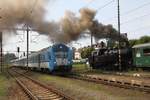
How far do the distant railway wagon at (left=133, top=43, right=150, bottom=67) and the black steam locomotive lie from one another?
2.18 metres

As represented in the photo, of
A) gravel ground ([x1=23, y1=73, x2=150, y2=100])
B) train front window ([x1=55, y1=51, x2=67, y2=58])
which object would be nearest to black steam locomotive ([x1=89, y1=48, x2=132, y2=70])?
train front window ([x1=55, y1=51, x2=67, y2=58])

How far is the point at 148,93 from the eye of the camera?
15992 millimetres

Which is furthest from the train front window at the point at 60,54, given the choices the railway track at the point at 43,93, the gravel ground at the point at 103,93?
the gravel ground at the point at 103,93

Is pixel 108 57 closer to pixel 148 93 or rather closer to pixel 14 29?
pixel 14 29

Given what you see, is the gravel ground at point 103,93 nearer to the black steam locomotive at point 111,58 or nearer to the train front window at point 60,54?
the train front window at point 60,54

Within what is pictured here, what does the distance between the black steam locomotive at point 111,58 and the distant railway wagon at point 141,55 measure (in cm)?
218

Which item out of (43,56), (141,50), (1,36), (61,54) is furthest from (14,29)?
Result: (141,50)

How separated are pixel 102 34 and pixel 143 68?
8697 millimetres

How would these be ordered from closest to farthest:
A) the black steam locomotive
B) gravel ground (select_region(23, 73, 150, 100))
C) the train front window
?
gravel ground (select_region(23, 73, 150, 100))
the train front window
the black steam locomotive

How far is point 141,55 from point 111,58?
5769 millimetres

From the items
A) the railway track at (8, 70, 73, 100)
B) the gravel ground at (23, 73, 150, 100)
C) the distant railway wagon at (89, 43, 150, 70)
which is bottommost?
the railway track at (8, 70, 73, 100)

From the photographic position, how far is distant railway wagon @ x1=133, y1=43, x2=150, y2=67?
33.9 metres

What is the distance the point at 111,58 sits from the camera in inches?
1597

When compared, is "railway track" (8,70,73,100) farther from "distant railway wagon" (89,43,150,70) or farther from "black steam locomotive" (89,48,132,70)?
"black steam locomotive" (89,48,132,70)
